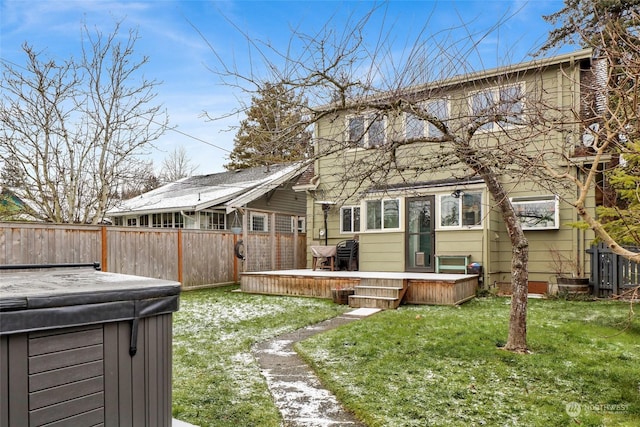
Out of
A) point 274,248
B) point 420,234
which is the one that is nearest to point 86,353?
point 420,234

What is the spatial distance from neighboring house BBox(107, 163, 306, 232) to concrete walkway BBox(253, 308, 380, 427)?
840 centimetres

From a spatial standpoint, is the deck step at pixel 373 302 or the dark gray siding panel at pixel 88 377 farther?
the deck step at pixel 373 302

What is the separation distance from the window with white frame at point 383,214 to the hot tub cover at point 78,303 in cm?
842

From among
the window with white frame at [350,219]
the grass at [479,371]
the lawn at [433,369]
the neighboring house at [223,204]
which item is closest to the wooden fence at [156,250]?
the neighboring house at [223,204]

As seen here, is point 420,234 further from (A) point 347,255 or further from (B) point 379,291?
(B) point 379,291

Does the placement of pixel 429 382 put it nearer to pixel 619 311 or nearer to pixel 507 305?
pixel 507 305

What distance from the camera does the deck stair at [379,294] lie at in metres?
7.96

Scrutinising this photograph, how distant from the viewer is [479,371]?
13.3 feet

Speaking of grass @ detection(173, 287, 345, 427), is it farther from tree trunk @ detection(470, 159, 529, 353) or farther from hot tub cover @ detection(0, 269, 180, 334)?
tree trunk @ detection(470, 159, 529, 353)

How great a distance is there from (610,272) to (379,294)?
4578mm

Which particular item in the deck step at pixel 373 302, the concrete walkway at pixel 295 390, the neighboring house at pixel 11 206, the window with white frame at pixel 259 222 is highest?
the neighboring house at pixel 11 206

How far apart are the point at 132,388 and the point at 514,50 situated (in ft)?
15.9

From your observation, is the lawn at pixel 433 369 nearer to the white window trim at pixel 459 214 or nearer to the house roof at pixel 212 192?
the white window trim at pixel 459 214

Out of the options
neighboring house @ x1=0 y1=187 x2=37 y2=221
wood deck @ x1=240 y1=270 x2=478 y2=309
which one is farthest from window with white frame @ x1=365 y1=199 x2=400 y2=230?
neighboring house @ x1=0 y1=187 x2=37 y2=221
